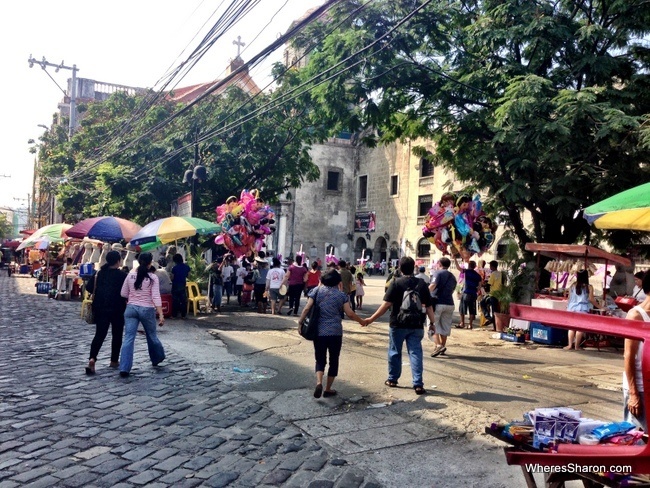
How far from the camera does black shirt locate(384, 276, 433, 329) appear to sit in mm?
7648

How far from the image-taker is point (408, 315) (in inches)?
297

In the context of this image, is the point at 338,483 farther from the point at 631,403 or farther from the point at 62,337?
the point at 62,337

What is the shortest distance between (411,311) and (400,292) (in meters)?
0.30

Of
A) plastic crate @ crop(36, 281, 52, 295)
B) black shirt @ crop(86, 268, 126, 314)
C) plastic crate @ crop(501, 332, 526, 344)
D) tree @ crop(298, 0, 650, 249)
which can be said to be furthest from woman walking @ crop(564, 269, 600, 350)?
plastic crate @ crop(36, 281, 52, 295)

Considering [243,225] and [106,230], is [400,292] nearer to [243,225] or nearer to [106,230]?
[243,225]

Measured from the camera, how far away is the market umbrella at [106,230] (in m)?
15.4

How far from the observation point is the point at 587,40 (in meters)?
12.1

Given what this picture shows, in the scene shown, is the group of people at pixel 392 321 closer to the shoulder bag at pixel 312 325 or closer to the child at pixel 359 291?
the shoulder bag at pixel 312 325

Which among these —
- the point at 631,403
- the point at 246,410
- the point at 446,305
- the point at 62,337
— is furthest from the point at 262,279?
the point at 631,403

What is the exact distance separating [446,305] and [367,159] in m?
33.9

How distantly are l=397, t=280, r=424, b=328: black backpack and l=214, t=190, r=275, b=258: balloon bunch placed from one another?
29.7 ft

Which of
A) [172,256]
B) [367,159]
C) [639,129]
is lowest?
[172,256]

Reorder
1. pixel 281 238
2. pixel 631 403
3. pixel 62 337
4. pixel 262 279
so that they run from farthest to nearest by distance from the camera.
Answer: pixel 281 238, pixel 262 279, pixel 62 337, pixel 631 403

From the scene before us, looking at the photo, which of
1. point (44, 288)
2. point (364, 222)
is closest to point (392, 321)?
point (44, 288)
